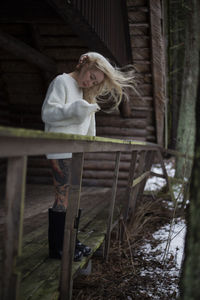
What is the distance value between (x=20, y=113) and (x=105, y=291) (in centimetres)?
640

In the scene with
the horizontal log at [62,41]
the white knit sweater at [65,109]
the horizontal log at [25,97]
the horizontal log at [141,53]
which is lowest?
the white knit sweater at [65,109]

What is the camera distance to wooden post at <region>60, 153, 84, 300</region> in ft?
7.27

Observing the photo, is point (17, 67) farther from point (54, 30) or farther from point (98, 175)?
point (98, 175)

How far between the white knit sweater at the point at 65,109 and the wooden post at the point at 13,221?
1.16 m

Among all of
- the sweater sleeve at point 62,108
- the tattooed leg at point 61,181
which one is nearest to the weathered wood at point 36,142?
the sweater sleeve at point 62,108

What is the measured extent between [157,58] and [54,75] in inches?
86.8

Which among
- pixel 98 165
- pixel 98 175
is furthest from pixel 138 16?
pixel 98 175

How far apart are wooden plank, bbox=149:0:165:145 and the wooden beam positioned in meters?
2.09

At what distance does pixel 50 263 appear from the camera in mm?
2777

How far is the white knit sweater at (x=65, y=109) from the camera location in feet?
8.12

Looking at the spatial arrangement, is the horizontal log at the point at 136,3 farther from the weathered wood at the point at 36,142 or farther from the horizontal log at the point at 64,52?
the weathered wood at the point at 36,142

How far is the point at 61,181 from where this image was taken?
2.84m

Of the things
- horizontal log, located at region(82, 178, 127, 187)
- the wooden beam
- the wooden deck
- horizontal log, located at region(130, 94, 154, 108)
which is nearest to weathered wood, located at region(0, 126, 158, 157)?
the wooden deck

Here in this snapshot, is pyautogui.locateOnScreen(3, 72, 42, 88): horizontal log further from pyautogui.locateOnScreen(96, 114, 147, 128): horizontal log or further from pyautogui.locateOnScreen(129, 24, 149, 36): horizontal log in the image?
pyautogui.locateOnScreen(129, 24, 149, 36): horizontal log
